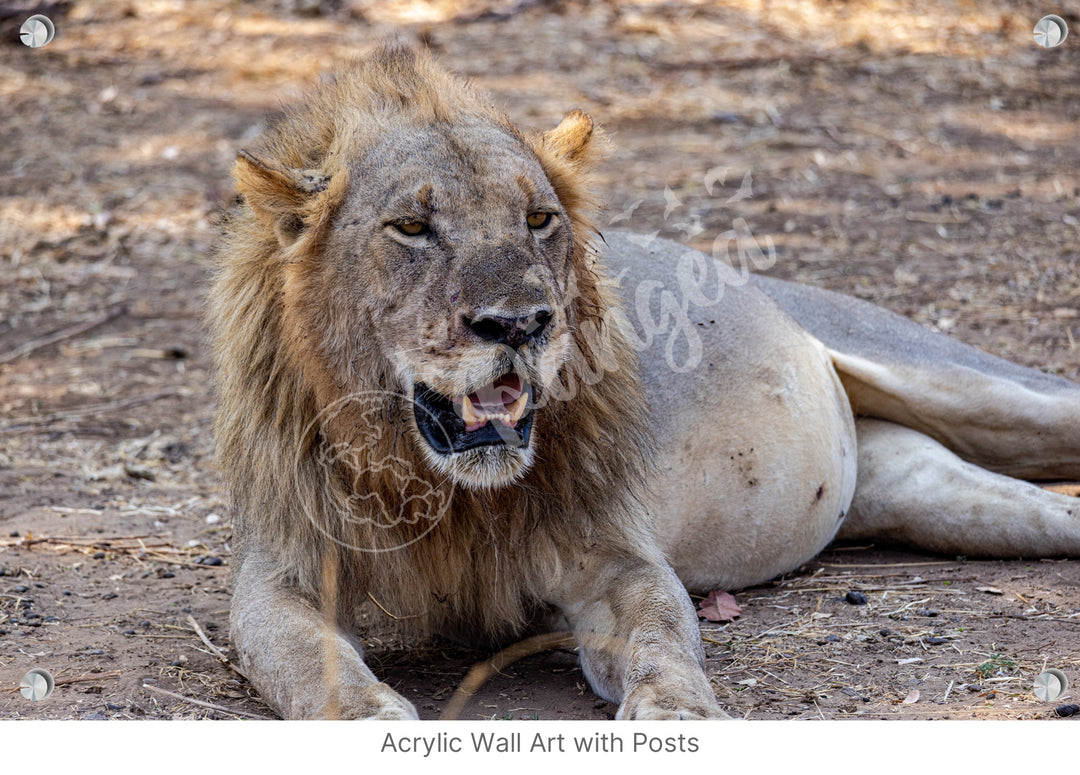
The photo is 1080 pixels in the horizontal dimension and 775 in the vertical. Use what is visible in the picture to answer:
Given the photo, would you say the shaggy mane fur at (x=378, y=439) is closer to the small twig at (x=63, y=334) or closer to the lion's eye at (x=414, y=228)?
the lion's eye at (x=414, y=228)

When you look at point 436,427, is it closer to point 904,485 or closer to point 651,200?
point 904,485

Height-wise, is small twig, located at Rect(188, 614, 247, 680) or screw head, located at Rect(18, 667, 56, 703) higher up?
screw head, located at Rect(18, 667, 56, 703)

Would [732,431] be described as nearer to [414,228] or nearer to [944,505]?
[944,505]

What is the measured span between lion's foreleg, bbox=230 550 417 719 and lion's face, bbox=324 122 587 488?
1.80 feet

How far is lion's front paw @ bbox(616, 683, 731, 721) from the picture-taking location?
9.61 ft

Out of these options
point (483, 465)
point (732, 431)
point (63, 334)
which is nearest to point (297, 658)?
point (483, 465)

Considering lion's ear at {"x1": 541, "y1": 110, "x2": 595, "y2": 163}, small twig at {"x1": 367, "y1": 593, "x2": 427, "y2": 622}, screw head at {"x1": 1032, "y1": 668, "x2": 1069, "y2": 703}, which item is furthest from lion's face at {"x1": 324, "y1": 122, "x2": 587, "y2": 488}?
screw head at {"x1": 1032, "y1": 668, "x2": 1069, "y2": 703}

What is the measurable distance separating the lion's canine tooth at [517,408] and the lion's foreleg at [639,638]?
2.20 feet

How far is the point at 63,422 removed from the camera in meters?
6.47

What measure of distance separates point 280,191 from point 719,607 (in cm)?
202

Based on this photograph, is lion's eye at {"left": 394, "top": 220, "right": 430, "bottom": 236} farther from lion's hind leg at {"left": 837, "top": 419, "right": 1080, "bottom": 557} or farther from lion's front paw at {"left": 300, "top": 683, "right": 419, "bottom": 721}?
lion's hind leg at {"left": 837, "top": 419, "right": 1080, "bottom": 557}

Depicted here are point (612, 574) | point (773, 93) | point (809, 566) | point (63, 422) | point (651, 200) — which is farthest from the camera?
point (773, 93)
